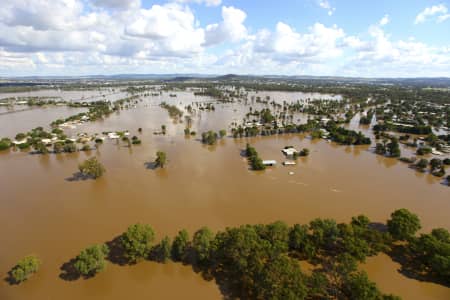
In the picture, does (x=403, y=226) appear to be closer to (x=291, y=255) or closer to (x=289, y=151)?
(x=291, y=255)

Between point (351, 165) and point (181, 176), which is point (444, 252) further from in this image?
point (181, 176)

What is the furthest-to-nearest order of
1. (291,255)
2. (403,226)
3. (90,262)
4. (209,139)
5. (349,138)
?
(209,139) → (349,138) → (403,226) → (291,255) → (90,262)

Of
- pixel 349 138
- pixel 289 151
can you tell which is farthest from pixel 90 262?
pixel 349 138

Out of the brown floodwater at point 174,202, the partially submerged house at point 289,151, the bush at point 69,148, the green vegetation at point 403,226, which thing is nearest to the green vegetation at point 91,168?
the brown floodwater at point 174,202

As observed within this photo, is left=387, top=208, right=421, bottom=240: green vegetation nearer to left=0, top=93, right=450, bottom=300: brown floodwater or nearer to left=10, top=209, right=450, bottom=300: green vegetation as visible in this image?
left=10, top=209, right=450, bottom=300: green vegetation

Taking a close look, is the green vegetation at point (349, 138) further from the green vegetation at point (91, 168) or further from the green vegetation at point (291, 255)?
the green vegetation at point (91, 168)

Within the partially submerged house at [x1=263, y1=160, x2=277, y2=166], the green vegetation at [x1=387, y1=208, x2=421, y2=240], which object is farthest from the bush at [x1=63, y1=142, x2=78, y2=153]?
the green vegetation at [x1=387, y1=208, x2=421, y2=240]
